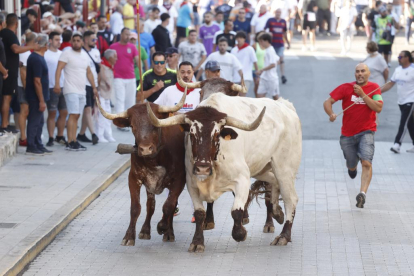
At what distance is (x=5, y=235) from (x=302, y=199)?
490 centimetres

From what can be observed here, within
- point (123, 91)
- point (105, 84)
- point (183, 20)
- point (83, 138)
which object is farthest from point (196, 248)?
point (183, 20)

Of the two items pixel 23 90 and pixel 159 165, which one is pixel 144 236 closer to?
pixel 159 165

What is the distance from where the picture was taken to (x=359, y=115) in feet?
42.5

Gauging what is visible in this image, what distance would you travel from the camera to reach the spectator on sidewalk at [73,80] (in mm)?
17078

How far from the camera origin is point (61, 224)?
1110 cm

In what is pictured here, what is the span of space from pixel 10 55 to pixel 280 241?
7.79 metres

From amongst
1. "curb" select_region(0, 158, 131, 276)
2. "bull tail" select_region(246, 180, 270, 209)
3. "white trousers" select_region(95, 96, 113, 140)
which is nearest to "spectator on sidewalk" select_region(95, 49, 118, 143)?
"white trousers" select_region(95, 96, 113, 140)

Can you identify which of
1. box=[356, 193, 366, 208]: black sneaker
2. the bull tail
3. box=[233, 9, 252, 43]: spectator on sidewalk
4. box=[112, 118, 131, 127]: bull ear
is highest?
box=[112, 118, 131, 127]: bull ear

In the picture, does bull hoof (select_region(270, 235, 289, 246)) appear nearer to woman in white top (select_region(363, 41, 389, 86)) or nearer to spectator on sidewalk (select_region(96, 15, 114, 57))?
woman in white top (select_region(363, 41, 389, 86))

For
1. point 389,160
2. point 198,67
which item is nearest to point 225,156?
point 389,160

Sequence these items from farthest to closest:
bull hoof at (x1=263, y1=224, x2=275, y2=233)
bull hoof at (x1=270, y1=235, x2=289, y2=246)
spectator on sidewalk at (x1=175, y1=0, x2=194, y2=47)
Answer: spectator on sidewalk at (x1=175, y1=0, x2=194, y2=47)
bull hoof at (x1=263, y1=224, x2=275, y2=233)
bull hoof at (x1=270, y1=235, x2=289, y2=246)

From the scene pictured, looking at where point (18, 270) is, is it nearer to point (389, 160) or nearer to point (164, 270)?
point (164, 270)

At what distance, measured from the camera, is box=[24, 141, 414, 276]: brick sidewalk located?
367 inches

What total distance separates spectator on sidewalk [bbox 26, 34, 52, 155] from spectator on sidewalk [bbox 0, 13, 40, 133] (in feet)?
0.55
